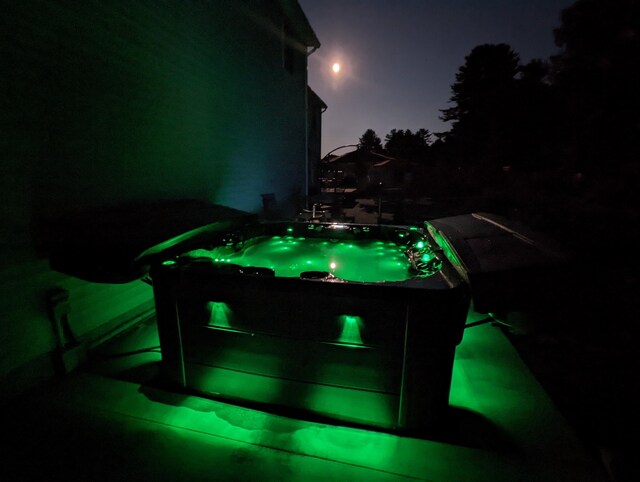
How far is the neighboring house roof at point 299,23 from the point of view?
801 cm

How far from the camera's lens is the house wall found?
255 centimetres

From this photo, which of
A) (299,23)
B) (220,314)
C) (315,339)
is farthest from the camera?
(299,23)

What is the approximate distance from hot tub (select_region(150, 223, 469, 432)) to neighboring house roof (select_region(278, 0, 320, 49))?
26.7 ft

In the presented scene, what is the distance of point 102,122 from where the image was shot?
3311mm

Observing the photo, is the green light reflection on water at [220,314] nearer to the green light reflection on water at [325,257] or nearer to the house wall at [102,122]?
the house wall at [102,122]

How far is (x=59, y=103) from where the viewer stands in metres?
2.86

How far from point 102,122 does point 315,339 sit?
10.7 ft

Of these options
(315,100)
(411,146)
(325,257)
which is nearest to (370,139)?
(411,146)

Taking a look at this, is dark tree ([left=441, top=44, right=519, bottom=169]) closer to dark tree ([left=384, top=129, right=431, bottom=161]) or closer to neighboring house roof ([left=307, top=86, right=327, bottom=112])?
dark tree ([left=384, top=129, right=431, bottom=161])

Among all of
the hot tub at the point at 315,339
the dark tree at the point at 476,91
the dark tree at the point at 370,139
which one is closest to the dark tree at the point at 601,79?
the dark tree at the point at 476,91

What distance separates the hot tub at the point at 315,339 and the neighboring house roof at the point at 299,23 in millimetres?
8135

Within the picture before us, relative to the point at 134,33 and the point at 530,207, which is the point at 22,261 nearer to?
the point at 134,33

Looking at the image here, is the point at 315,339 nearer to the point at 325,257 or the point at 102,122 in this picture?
the point at 325,257

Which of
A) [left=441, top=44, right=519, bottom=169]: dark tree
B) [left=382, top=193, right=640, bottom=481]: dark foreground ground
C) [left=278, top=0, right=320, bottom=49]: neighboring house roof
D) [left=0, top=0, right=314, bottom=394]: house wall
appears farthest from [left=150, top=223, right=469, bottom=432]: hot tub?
[left=441, top=44, right=519, bottom=169]: dark tree
